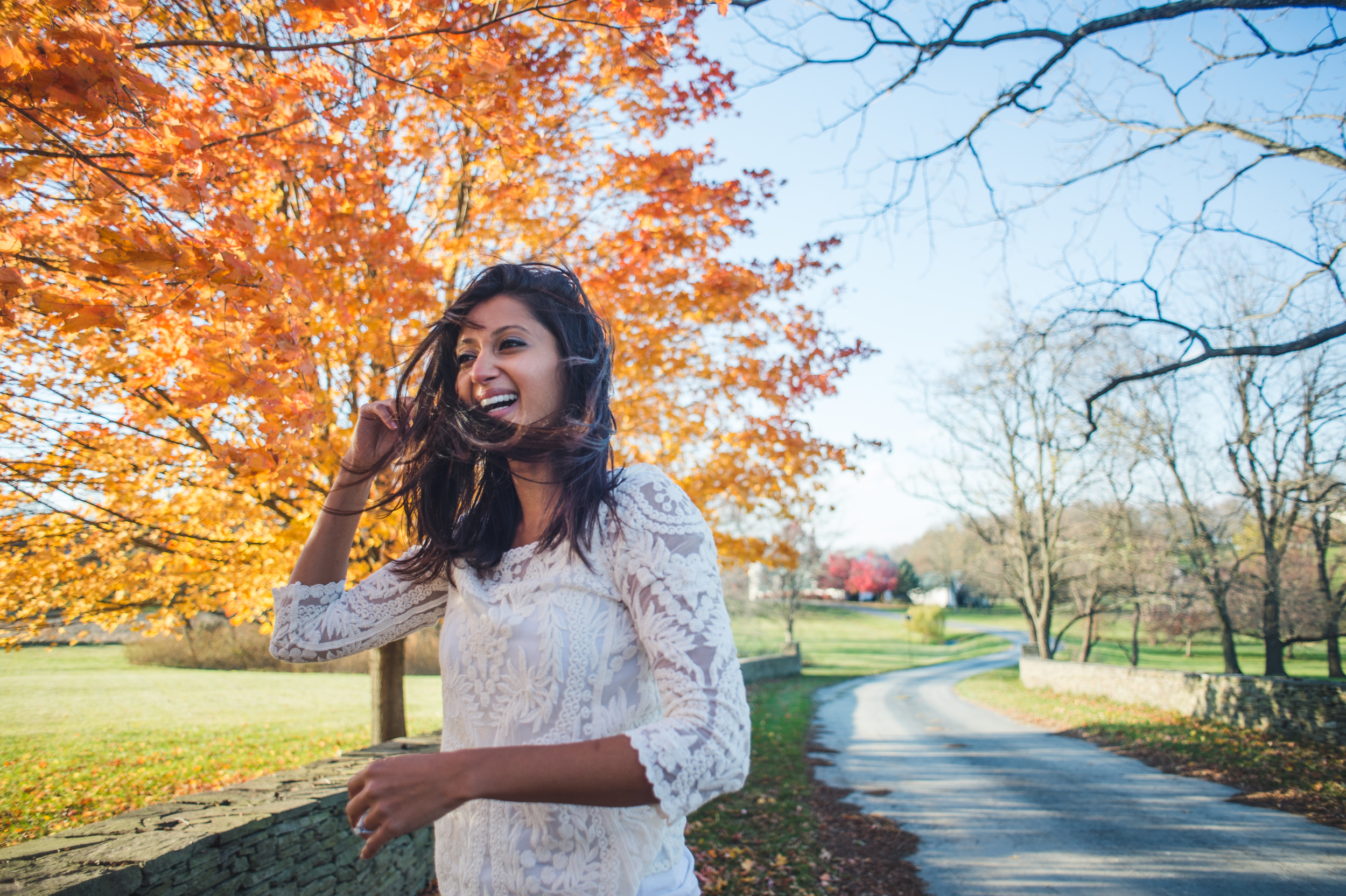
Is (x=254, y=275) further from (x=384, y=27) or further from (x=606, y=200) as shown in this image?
(x=606, y=200)

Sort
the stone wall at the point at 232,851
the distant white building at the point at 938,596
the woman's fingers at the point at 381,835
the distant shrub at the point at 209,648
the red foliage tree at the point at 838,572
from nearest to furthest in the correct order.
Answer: the woman's fingers at the point at 381,835 → the stone wall at the point at 232,851 → the distant shrub at the point at 209,648 → the red foliage tree at the point at 838,572 → the distant white building at the point at 938,596

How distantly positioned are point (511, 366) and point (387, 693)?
259 inches

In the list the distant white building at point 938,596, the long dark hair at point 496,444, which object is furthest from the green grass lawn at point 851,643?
the long dark hair at point 496,444

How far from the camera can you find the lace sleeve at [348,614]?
171cm

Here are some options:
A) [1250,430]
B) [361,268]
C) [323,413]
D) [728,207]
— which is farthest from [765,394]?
[1250,430]

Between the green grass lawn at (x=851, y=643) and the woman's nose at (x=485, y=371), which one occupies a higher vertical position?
the woman's nose at (x=485, y=371)

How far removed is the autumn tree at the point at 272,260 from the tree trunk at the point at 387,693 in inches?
58.8

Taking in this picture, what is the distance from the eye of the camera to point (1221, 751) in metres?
10.8

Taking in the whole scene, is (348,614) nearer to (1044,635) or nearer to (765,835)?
(765,835)

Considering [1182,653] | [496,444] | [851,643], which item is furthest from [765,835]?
[1182,653]

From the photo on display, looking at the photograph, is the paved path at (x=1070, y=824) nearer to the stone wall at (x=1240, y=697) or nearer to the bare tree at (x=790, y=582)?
the stone wall at (x=1240, y=697)

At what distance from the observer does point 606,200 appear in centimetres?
710

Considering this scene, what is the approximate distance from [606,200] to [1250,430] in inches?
654

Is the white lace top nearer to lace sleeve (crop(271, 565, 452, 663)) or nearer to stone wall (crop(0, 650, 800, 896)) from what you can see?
lace sleeve (crop(271, 565, 452, 663))
